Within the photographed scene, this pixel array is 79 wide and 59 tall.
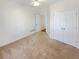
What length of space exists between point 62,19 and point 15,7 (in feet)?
10.7

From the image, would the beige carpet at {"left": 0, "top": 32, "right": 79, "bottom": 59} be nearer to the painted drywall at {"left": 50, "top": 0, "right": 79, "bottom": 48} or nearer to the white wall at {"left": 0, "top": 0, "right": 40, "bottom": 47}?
the painted drywall at {"left": 50, "top": 0, "right": 79, "bottom": 48}

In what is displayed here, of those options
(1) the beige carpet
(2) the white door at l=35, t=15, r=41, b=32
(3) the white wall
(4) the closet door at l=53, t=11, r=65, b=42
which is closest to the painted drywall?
(4) the closet door at l=53, t=11, r=65, b=42

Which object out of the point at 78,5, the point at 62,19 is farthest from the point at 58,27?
the point at 78,5

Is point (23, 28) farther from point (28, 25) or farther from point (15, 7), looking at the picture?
point (15, 7)

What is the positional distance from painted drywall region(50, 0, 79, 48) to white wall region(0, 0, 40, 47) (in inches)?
97.0

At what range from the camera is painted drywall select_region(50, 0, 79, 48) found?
514 cm

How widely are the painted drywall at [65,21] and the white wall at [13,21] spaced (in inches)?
97.0

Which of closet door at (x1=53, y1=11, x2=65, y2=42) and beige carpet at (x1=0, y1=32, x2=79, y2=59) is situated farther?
closet door at (x1=53, y1=11, x2=65, y2=42)

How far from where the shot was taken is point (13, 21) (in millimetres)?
6816

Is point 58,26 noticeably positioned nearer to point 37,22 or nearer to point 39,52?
point 39,52

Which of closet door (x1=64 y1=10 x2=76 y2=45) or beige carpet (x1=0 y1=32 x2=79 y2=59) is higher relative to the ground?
closet door (x1=64 y1=10 x2=76 y2=45)

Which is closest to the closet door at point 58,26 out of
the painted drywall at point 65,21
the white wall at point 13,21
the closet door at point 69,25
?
the painted drywall at point 65,21

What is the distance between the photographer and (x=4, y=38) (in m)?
5.89

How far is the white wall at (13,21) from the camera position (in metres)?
5.71
